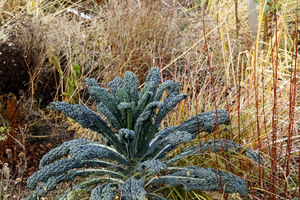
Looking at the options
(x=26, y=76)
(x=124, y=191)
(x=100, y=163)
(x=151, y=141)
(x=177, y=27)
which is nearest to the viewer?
(x=124, y=191)

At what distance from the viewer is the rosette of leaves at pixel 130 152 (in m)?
1.75

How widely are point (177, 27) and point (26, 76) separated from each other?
1.84m

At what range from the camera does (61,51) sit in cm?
427

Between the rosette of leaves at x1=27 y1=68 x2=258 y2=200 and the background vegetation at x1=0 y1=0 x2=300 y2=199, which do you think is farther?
the background vegetation at x1=0 y1=0 x2=300 y2=199

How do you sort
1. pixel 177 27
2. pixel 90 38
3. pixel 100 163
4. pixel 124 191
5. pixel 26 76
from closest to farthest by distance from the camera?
pixel 124 191 → pixel 100 163 → pixel 26 76 → pixel 177 27 → pixel 90 38

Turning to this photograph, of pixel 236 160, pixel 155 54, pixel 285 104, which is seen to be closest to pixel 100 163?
pixel 236 160

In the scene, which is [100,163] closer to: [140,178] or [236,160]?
[140,178]

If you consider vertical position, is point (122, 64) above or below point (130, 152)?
above

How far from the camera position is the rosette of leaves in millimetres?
1754

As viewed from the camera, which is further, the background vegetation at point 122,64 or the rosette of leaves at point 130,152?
the background vegetation at point 122,64

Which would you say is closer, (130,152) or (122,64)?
(130,152)

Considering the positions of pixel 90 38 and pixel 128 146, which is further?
pixel 90 38

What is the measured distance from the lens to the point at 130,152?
191cm

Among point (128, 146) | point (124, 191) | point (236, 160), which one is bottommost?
point (236, 160)
